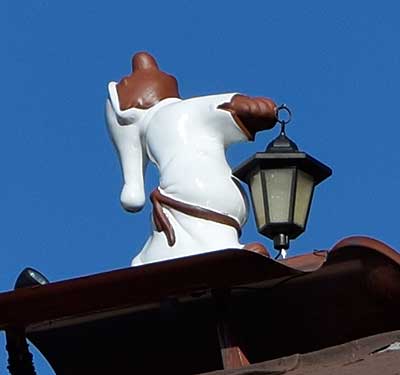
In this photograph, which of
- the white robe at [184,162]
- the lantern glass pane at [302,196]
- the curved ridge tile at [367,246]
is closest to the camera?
the curved ridge tile at [367,246]

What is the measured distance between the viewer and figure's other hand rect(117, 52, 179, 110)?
9.29m

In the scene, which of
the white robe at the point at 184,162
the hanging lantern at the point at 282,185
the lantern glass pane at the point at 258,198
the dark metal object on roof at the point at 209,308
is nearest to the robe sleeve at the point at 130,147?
the white robe at the point at 184,162

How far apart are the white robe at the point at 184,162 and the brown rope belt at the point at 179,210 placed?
0.02m

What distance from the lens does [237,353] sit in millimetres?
8062

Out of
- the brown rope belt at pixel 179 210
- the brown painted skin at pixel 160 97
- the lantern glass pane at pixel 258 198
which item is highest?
the brown painted skin at pixel 160 97

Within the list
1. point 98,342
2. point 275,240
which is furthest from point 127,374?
point 275,240

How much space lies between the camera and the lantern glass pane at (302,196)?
9859mm

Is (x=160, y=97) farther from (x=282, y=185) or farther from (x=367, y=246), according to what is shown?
(x=367, y=246)

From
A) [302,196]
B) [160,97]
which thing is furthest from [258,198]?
[160,97]

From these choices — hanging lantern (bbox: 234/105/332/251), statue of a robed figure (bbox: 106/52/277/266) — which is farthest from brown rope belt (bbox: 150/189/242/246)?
hanging lantern (bbox: 234/105/332/251)

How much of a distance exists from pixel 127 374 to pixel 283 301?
0.74 m

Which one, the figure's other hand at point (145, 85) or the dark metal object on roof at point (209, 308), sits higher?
the figure's other hand at point (145, 85)

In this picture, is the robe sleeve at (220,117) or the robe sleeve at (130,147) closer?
the robe sleeve at (220,117)

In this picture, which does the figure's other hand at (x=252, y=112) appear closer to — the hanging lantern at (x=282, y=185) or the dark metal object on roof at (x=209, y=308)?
the hanging lantern at (x=282, y=185)
